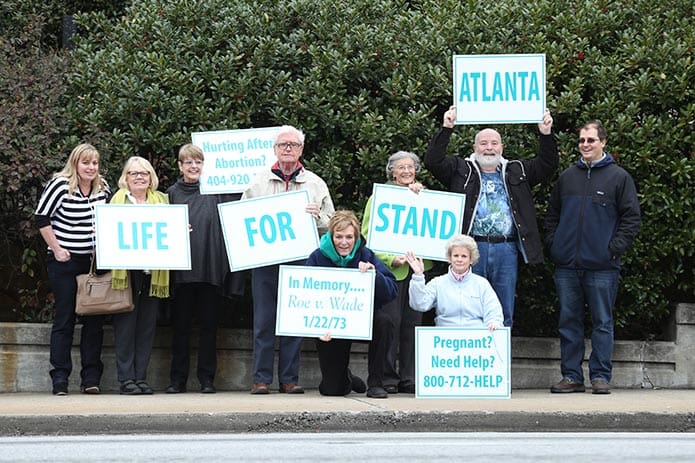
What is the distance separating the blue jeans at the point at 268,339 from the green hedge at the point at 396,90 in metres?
1.12

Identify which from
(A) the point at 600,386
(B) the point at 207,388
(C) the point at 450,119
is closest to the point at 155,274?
(B) the point at 207,388

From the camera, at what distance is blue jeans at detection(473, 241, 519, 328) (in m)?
11.7

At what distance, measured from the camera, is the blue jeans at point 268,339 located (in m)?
11.7

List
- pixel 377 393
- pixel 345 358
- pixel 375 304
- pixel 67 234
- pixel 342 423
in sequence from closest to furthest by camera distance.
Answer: pixel 342 423
pixel 377 393
pixel 375 304
pixel 345 358
pixel 67 234

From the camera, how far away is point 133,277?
11.8 m

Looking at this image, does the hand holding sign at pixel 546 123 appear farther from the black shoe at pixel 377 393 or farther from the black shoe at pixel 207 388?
the black shoe at pixel 207 388

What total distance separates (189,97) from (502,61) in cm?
283

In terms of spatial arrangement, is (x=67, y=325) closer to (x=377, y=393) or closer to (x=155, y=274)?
(x=155, y=274)

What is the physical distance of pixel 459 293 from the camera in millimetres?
11430

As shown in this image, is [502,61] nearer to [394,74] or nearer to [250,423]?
[394,74]

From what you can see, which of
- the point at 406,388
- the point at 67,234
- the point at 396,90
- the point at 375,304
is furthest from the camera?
the point at 396,90

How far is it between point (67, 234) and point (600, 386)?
4693 mm

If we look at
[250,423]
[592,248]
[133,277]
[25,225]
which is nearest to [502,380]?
[592,248]

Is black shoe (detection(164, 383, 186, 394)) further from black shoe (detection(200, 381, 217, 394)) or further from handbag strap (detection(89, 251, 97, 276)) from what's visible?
handbag strap (detection(89, 251, 97, 276))
